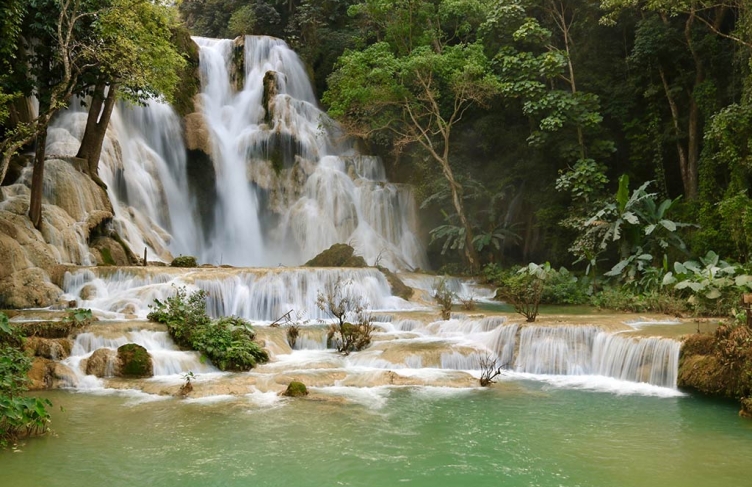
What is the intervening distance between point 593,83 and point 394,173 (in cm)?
912

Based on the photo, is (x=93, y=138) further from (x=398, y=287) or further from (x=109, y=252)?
(x=398, y=287)

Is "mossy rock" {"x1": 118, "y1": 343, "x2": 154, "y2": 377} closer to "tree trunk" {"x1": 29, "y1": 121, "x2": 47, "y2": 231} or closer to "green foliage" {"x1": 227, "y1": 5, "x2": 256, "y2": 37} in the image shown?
"tree trunk" {"x1": 29, "y1": 121, "x2": 47, "y2": 231}

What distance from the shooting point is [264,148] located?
25.5 metres

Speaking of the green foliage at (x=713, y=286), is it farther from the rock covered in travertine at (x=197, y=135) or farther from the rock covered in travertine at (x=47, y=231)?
the rock covered in travertine at (x=197, y=135)

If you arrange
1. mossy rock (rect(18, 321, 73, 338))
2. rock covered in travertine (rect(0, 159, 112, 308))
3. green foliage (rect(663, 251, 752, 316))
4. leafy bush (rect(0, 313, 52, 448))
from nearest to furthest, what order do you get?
leafy bush (rect(0, 313, 52, 448)) → mossy rock (rect(18, 321, 73, 338)) → green foliage (rect(663, 251, 752, 316)) → rock covered in travertine (rect(0, 159, 112, 308))

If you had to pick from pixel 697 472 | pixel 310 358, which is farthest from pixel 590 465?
pixel 310 358

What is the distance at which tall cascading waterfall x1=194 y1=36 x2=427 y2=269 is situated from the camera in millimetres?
24469

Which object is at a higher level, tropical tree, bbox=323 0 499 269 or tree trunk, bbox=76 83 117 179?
tropical tree, bbox=323 0 499 269

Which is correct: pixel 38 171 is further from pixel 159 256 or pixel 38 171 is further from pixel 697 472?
pixel 697 472

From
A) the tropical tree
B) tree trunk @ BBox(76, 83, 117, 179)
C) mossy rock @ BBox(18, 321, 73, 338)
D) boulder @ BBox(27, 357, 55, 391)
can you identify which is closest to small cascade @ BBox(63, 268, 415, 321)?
mossy rock @ BBox(18, 321, 73, 338)

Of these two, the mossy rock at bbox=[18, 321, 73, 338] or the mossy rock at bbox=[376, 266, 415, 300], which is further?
the mossy rock at bbox=[376, 266, 415, 300]

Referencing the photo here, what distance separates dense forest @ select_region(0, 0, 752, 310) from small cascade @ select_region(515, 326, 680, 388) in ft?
12.8

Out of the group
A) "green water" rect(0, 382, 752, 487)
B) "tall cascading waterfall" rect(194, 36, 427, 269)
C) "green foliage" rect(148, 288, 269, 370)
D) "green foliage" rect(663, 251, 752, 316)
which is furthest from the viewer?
"tall cascading waterfall" rect(194, 36, 427, 269)

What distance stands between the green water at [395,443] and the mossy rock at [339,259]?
10.5 meters
